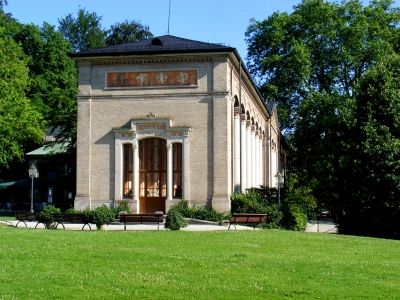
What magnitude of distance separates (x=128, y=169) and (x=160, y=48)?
6335 millimetres

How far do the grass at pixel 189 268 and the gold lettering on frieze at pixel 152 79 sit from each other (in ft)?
44.1

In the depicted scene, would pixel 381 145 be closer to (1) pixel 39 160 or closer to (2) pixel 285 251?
(2) pixel 285 251

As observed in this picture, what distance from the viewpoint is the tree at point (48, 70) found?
2052 inches

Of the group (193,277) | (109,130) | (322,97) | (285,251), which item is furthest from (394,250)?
(322,97)

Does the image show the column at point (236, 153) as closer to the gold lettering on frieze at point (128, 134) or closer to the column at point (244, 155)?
the column at point (244, 155)

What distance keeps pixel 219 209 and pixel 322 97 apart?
18.1m

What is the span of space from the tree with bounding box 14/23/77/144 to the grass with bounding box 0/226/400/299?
1318 inches

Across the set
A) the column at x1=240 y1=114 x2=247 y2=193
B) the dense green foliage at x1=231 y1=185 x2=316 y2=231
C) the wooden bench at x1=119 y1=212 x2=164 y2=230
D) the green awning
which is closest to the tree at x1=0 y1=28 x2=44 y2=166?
the green awning

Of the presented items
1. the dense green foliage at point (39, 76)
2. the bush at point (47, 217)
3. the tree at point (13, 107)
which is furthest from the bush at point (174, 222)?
the tree at point (13, 107)

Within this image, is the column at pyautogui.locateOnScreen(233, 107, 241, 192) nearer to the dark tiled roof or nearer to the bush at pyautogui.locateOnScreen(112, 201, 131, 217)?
the dark tiled roof

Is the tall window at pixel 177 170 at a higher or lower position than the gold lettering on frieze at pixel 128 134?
lower

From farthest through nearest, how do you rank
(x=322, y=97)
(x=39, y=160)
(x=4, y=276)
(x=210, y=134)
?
(x=39, y=160) < (x=322, y=97) < (x=210, y=134) < (x=4, y=276)

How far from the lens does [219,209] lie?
30859mm

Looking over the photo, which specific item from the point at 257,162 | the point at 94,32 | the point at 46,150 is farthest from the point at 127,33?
A: the point at 257,162
